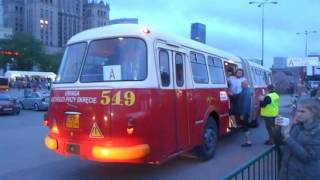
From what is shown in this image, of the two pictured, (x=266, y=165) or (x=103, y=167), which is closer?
(x=266, y=165)

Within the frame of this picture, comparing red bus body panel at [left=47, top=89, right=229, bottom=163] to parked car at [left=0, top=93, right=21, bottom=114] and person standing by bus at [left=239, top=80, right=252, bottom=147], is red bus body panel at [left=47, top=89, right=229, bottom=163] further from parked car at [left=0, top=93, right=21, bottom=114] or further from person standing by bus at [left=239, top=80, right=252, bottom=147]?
parked car at [left=0, top=93, right=21, bottom=114]

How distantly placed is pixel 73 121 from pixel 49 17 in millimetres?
128664

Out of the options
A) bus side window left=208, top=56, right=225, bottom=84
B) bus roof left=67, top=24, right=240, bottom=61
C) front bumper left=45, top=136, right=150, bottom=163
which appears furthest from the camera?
bus side window left=208, top=56, right=225, bottom=84

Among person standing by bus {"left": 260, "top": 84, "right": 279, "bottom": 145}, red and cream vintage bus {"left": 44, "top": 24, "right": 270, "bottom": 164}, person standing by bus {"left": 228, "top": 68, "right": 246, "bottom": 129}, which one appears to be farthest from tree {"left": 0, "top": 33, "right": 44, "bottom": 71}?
red and cream vintage bus {"left": 44, "top": 24, "right": 270, "bottom": 164}

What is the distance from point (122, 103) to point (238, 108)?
5.58 meters

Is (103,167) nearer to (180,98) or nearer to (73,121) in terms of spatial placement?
(73,121)

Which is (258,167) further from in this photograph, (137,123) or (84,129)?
(84,129)

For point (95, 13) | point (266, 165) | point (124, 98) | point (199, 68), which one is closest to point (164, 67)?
point (124, 98)

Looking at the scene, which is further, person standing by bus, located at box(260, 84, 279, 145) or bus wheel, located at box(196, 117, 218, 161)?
person standing by bus, located at box(260, 84, 279, 145)

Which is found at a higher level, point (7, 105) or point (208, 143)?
point (208, 143)

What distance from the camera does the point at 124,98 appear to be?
24.9 ft

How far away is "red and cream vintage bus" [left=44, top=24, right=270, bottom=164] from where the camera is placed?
7562 millimetres

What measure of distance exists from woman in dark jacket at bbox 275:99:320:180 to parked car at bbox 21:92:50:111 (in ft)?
91.7

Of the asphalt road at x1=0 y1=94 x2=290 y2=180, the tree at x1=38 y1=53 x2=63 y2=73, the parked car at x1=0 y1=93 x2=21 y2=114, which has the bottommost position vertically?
the asphalt road at x1=0 y1=94 x2=290 y2=180
